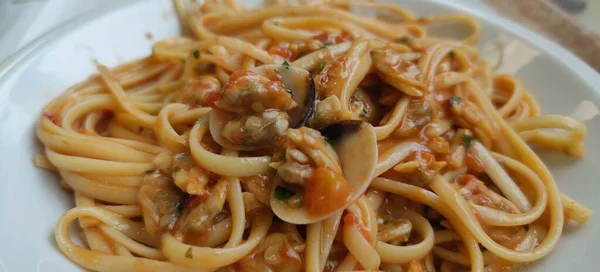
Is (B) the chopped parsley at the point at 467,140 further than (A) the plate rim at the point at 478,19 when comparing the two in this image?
No

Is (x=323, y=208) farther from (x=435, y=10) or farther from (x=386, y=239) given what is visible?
(x=435, y=10)

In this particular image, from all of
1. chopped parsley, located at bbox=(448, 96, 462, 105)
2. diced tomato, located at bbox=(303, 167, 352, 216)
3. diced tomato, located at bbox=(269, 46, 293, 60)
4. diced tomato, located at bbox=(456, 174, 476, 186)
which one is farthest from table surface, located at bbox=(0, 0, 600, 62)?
diced tomato, located at bbox=(303, 167, 352, 216)

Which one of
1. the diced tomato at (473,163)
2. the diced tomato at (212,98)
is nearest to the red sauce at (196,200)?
the diced tomato at (212,98)

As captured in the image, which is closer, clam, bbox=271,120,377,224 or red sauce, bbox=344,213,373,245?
clam, bbox=271,120,377,224

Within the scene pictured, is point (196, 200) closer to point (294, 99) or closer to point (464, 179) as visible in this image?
point (294, 99)

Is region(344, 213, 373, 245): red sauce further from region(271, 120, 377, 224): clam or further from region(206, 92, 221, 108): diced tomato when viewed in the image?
region(206, 92, 221, 108): diced tomato

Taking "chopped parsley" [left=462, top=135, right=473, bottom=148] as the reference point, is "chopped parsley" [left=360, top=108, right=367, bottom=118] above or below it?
above

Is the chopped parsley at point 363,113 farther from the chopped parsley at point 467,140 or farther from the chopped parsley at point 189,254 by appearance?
the chopped parsley at point 189,254
